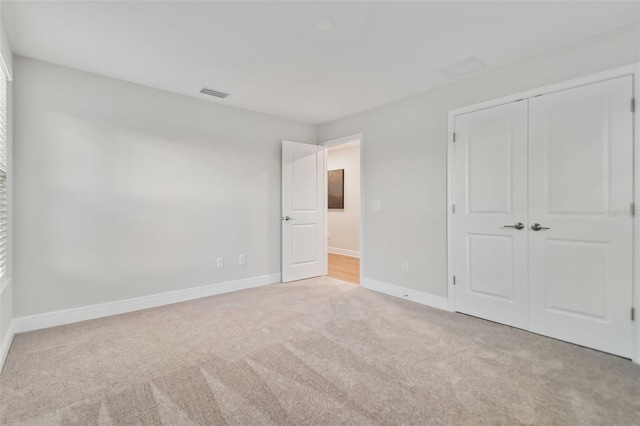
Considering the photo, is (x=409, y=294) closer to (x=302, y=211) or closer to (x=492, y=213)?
(x=492, y=213)

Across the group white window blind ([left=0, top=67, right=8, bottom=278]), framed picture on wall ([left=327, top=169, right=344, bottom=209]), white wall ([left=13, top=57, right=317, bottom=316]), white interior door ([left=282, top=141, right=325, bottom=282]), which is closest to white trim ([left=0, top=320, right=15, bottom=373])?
white wall ([left=13, top=57, right=317, bottom=316])

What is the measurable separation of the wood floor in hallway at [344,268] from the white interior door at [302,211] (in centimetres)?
37

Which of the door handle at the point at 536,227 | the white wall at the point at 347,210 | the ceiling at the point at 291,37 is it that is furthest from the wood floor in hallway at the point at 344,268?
the ceiling at the point at 291,37

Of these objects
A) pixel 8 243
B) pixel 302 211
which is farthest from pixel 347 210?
pixel 8 243

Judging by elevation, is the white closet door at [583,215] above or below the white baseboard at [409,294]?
above

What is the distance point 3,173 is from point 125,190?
0.93m

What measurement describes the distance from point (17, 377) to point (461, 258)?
12.2 feet

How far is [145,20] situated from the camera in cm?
216

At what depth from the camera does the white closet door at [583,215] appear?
88.9 inches

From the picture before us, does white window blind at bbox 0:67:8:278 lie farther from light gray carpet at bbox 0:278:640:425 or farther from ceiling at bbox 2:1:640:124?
light gray carpet at bbox 0:278:640:425

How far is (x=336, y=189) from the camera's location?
23.9 ft

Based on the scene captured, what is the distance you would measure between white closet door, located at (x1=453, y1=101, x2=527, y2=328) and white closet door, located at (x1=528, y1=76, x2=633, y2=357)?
98mm

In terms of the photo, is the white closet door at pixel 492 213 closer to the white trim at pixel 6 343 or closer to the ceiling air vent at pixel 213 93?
the ceiling air vent at pixel 213 93

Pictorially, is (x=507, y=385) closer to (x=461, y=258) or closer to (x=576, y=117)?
(x=461, y=258)
